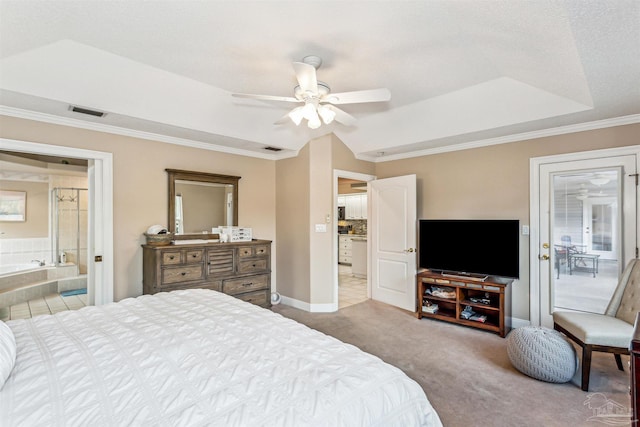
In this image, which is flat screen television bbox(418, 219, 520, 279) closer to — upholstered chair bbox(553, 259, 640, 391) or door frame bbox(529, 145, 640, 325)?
door frame bbox(529, 145, 640, 325)

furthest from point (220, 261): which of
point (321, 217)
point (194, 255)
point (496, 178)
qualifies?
point (496, 178)

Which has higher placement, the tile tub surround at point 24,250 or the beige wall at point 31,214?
the beige wall at point 31,214

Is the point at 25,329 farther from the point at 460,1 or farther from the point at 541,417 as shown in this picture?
the point at 541,417

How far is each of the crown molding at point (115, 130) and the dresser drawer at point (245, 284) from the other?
71.3 inches

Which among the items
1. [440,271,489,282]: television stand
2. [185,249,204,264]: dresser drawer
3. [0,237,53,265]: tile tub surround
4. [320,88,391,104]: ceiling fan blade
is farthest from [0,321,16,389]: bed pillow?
[0,237,53,265]: tile tub surround

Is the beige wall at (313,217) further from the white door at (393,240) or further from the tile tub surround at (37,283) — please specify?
the tile tub surround at (37,283)

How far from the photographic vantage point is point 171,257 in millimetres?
3385

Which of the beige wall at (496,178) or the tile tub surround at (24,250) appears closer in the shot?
the beige wall at (496,178)

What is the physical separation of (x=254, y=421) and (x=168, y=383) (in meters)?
0.40

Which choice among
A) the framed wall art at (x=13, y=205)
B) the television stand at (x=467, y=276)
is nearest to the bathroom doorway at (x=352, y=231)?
the television stand at (x=467, y=276)

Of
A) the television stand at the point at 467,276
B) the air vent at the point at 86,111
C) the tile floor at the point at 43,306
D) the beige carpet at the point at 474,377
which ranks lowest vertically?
the beige carpet at the point at 474,377

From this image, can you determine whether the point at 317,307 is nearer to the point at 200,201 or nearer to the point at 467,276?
the point at 467,276

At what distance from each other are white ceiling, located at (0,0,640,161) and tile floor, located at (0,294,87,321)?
2782 mm

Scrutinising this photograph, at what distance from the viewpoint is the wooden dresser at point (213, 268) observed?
3.34 metres
